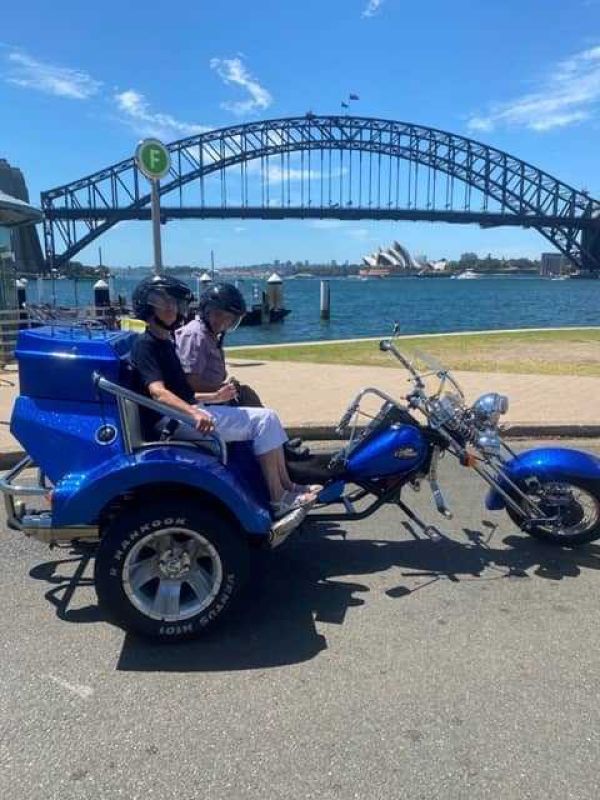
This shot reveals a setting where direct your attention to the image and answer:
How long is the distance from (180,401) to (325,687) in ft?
A: 4.55

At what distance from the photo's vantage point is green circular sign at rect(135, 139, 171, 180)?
326 inches

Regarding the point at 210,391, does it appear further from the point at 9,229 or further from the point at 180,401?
the point at 9,229

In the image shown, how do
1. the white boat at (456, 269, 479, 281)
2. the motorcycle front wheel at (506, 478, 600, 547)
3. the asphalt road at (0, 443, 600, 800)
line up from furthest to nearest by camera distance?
the white boat at (456, 269, 479, 281), the motorcycle front wheel at (506, 478, 600, 547), the asphalt road at (0, 443, 600, 800)

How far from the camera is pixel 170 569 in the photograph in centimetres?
310

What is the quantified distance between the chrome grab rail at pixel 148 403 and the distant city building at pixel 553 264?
134314 millimetres

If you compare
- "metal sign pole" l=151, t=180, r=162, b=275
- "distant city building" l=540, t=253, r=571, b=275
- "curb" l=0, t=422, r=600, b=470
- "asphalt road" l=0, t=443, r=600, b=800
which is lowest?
"distant city building" l=540, t=253, r=571, b=275

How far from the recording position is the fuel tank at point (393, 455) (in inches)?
147

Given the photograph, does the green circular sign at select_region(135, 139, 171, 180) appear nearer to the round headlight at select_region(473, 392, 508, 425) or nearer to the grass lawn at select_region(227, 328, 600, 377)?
the grass lawn at select_region(227, 328, 600, 377)

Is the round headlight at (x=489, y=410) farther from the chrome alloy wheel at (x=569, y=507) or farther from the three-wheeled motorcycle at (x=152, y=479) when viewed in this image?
the chrome alloy wheel at (x=569, y=507)

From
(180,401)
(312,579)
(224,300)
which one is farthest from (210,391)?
(312,579)

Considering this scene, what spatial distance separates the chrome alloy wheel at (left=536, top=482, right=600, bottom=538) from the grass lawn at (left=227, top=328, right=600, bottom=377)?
6.47 m

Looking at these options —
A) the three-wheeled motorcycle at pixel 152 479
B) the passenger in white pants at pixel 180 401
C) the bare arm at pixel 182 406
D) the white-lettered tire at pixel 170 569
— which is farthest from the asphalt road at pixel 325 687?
the bare arm at pixel 182 406

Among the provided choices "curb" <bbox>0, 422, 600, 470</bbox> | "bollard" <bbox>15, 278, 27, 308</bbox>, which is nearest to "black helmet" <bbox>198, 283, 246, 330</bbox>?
"curb" <bbox>0, 422, 600, 470</bbox>

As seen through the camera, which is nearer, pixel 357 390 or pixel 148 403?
pixel 148 403
